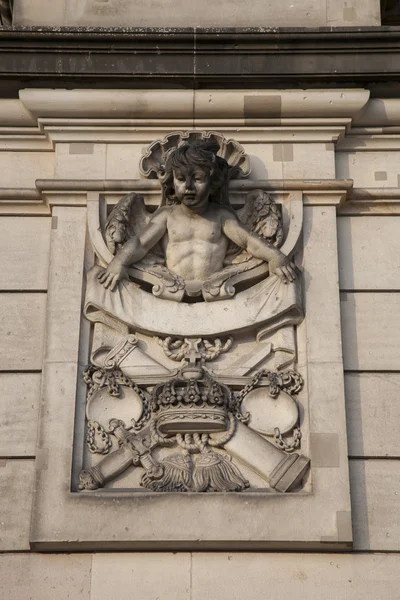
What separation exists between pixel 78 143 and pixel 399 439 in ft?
12.0

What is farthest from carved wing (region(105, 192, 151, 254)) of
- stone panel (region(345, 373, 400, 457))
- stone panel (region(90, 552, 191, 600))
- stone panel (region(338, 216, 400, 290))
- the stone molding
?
the stone molding

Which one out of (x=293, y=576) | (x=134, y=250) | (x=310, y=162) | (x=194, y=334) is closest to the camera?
(x=293, y=576)

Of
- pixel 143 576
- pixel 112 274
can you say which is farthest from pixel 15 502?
pixel 112 274

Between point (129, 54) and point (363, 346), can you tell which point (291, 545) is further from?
point (129, 54)

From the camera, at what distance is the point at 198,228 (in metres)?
11.3

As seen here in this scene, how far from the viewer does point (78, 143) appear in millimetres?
11672

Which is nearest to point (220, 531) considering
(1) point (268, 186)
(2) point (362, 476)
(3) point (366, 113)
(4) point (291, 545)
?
(4) point (291, 545)

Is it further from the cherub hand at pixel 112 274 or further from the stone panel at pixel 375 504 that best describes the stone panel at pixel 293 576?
the cherub hand at pixel 112 274

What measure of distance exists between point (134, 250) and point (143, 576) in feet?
8.66

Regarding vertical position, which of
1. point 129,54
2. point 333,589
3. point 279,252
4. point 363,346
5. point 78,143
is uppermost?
point 129,54

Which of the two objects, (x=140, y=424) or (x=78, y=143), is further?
(x=78, y=143)

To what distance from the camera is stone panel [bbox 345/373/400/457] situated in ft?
34.7

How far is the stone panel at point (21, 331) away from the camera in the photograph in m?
11.0

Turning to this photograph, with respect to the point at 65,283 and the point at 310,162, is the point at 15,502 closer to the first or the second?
the point at 65,283
